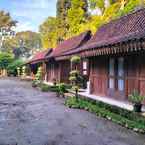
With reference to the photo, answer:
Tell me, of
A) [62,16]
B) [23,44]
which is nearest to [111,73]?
[62,16]

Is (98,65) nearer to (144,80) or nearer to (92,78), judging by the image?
(92,78)

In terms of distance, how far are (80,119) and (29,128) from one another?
228cm

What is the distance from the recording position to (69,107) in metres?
14.7

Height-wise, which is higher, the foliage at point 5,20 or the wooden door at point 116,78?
the foliage at point 5,20

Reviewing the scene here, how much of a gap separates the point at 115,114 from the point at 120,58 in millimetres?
3631

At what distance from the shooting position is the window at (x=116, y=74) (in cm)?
1441

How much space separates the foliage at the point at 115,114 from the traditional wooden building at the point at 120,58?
4.32 feet

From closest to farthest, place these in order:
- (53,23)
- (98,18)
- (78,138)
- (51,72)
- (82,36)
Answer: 1. (78,138)
2. (82,36)
3. (51,72)
4. (98,18)
5. (53,23)

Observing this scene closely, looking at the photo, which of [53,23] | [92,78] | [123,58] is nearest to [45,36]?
[53,23]

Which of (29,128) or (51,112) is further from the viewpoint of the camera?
(51,112)

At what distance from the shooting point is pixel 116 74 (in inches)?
586

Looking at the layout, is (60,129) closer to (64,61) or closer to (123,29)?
(123,29)

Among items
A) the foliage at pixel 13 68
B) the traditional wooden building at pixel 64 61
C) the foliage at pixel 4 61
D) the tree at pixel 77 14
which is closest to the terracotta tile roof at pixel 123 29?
the traditional wooden building at pixel 64 61

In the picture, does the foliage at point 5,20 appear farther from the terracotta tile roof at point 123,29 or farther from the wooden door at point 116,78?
the wooden door at point 116,78
